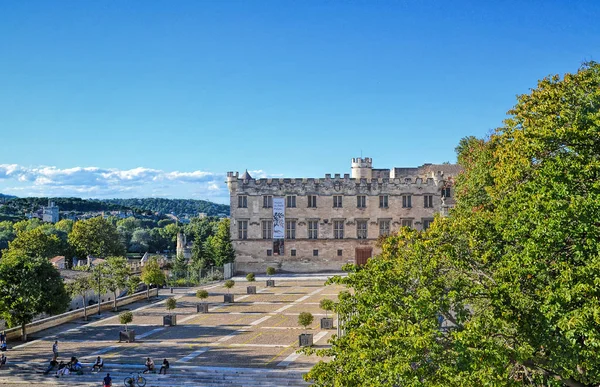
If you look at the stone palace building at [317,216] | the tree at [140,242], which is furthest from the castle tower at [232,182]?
the tree at [140,242]

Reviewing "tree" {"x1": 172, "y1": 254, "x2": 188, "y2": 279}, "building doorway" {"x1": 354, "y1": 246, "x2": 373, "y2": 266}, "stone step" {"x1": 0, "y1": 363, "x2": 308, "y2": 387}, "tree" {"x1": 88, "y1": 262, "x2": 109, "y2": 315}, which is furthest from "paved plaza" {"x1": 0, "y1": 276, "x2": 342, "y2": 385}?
"tree" {"x1": 172, "y1": 254, "x2": 188, "y2": 279}

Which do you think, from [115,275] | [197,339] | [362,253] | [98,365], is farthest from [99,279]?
[362,253]

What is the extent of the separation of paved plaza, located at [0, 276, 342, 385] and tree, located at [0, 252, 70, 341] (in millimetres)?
1746

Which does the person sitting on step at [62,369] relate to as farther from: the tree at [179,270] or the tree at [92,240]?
the tree at [92,240]

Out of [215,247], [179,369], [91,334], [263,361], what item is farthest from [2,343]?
[215,247]

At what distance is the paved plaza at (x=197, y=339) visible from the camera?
2844cm

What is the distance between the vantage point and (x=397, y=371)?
13445 mm

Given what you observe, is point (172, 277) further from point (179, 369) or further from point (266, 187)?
point (179, 369)

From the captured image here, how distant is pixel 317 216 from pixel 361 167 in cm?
1232

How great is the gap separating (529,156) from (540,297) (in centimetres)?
650

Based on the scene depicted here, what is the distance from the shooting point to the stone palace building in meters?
65.8

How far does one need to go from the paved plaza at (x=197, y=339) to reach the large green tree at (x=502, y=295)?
1116 cm

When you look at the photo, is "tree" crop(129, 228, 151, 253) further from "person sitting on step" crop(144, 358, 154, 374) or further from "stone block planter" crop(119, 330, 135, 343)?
"person sitting on step" crop(144, 358, 154, 374)

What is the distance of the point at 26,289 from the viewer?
33.8m
